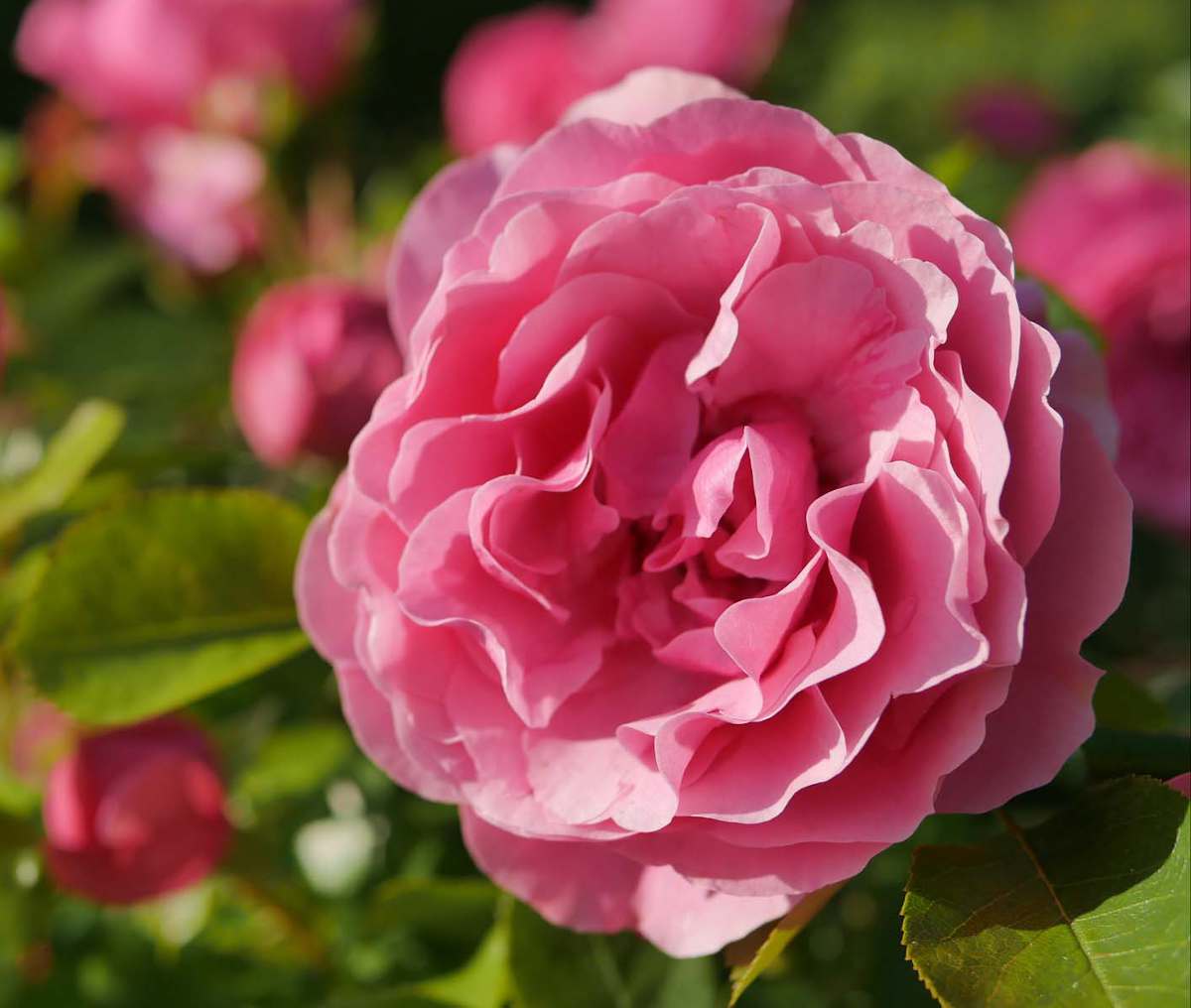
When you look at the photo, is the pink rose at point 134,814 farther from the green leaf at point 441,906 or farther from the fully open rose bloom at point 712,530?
the fully open rose bloom at point 712,530

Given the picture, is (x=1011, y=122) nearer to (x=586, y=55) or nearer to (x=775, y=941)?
(x=586, y=55)

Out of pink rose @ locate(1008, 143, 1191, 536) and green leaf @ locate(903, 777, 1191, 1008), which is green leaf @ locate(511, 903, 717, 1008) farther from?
pink rose @ locate(1008, 143, 1191, 536)

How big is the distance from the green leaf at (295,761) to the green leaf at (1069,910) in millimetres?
393

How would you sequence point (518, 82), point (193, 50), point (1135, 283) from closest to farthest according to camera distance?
point (1135, 283)
point (193, 50)
point (518, 82)

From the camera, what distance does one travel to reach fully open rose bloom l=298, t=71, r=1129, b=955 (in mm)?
346

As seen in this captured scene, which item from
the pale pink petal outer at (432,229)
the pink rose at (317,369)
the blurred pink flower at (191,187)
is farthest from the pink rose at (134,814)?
the blurred pink flower at (191,187)

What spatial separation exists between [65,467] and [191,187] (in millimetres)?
495

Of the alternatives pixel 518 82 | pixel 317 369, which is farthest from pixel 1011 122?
pixel 317 369

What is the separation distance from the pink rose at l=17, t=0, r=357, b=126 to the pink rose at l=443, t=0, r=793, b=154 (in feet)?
0.44

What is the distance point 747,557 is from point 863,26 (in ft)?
15.2

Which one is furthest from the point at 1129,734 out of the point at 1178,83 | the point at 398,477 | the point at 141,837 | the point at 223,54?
the point at 1178,83

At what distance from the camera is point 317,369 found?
A: 663 mm

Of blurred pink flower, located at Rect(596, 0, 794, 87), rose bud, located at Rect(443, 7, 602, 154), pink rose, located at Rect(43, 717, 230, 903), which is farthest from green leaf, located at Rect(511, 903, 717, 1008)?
blurred pink flower, located at Rect(596, 0, 794, 87)

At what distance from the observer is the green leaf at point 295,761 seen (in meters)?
0.68
